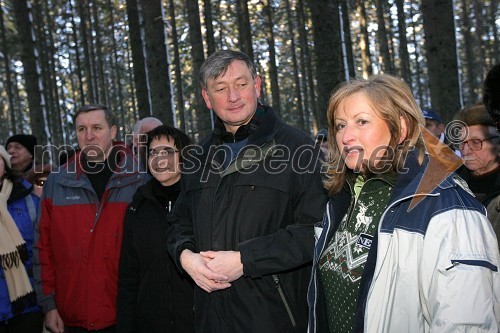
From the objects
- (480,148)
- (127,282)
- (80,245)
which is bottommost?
(127,282)

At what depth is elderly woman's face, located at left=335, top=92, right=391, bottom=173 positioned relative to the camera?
2.62 metres

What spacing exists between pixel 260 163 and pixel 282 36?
1423 inches

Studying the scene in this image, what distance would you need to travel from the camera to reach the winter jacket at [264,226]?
10.3 feet

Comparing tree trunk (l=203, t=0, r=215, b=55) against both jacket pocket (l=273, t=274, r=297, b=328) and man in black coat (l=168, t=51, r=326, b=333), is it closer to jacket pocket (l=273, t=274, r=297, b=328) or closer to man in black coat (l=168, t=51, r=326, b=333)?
man in black coat (l=168, t=51, r=326, b=333)

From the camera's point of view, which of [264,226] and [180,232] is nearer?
[264,226]

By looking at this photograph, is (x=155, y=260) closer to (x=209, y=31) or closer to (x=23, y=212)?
(x=23, y=212)

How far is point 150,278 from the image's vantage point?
13.7 feet

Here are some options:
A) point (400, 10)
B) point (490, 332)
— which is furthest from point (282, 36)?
point (490, 332)

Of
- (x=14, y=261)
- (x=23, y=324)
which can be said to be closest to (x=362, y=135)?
(x=14, y=261)

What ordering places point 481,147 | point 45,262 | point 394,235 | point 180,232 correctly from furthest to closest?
point 45,262 → point 481,147 → point 180,232 → point 394,235

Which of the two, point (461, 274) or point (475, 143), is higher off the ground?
point (475, 143)

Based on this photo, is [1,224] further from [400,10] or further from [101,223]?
[400,10]

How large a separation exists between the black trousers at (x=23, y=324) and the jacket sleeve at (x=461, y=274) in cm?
385

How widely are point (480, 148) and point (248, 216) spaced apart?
6.26 feet
